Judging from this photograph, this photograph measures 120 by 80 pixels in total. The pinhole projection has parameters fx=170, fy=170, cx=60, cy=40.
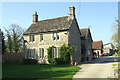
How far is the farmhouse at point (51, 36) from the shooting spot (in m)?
31.0

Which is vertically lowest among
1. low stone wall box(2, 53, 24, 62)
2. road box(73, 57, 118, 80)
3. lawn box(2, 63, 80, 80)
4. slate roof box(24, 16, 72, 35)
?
road box(73, 57, 118, 80)

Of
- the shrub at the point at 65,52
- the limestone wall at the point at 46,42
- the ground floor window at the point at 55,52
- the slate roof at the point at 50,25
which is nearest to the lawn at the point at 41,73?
the shrub at the point at 65,52

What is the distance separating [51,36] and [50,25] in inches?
106

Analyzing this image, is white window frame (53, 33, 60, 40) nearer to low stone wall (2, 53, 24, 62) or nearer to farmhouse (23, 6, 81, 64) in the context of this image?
farmhouse (23, 6, 81, 64)

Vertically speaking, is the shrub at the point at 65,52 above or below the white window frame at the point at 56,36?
below

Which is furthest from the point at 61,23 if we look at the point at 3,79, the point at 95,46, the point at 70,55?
the point at 95,46

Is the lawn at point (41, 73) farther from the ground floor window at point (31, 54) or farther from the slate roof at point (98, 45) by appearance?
the slate roof at point (98, 45)

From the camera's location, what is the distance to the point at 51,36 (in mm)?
32344

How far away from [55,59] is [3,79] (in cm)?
1415

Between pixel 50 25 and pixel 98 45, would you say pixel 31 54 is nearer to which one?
pixel 50 25

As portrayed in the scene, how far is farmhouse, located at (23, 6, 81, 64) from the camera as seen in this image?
30969mm

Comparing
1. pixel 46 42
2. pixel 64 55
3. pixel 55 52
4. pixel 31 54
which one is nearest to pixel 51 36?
pixel 46 42

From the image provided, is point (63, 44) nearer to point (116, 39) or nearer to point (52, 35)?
point (52, 35)

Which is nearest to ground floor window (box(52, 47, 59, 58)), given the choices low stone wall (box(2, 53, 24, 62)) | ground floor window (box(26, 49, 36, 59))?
ground floor window (box(26, 49, 36, 59))
